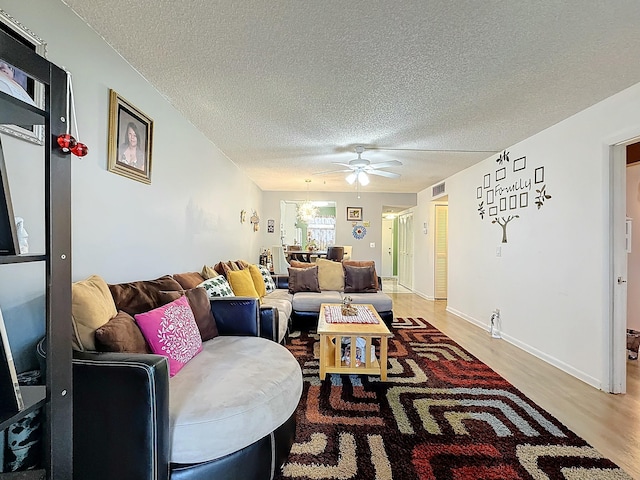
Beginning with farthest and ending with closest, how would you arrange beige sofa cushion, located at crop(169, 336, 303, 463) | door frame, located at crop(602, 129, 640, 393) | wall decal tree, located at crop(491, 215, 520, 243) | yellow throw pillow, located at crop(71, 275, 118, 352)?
wall decal tree, located at crop(491, 215, 520, 243)
door frame, located at crop(602, 129, 640, 393)
yellow throw pillow, located at crop(71, 275, 118, 352)
beige sofa cushion, located at crop(169, 336, 303, 463)

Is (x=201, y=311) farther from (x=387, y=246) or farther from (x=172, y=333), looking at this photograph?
(x=387, y=246)

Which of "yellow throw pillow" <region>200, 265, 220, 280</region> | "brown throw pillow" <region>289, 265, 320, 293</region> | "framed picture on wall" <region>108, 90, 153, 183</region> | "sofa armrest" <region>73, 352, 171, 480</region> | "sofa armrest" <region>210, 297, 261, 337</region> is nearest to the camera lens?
"sofa armrest" <region>73, 352, 171, 480</region>

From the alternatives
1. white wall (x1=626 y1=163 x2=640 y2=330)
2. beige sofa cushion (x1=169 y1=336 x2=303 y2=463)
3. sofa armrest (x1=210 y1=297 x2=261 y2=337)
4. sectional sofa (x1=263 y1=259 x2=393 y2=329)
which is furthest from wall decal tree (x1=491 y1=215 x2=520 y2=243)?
beige sofa cushion (x1=169 y1=336 x2=303 y2=463)

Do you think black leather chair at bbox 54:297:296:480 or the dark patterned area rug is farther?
the dark patterned area rug

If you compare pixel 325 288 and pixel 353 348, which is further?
pixel 325 288

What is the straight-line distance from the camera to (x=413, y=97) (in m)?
2.72

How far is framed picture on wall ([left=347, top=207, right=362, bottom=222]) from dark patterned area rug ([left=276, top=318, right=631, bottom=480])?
5215 millimetres

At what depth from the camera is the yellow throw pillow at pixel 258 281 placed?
427cm

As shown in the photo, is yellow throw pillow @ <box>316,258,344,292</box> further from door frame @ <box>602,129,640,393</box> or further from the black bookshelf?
the black bookshelf

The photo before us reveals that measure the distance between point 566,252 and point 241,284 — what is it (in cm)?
330

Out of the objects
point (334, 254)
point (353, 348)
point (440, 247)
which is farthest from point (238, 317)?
point (440, 247)

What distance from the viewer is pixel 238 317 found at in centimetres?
248

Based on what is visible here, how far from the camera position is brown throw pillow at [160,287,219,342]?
7.38ft

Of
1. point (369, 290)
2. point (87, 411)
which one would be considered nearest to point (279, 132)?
point (369, 290)
